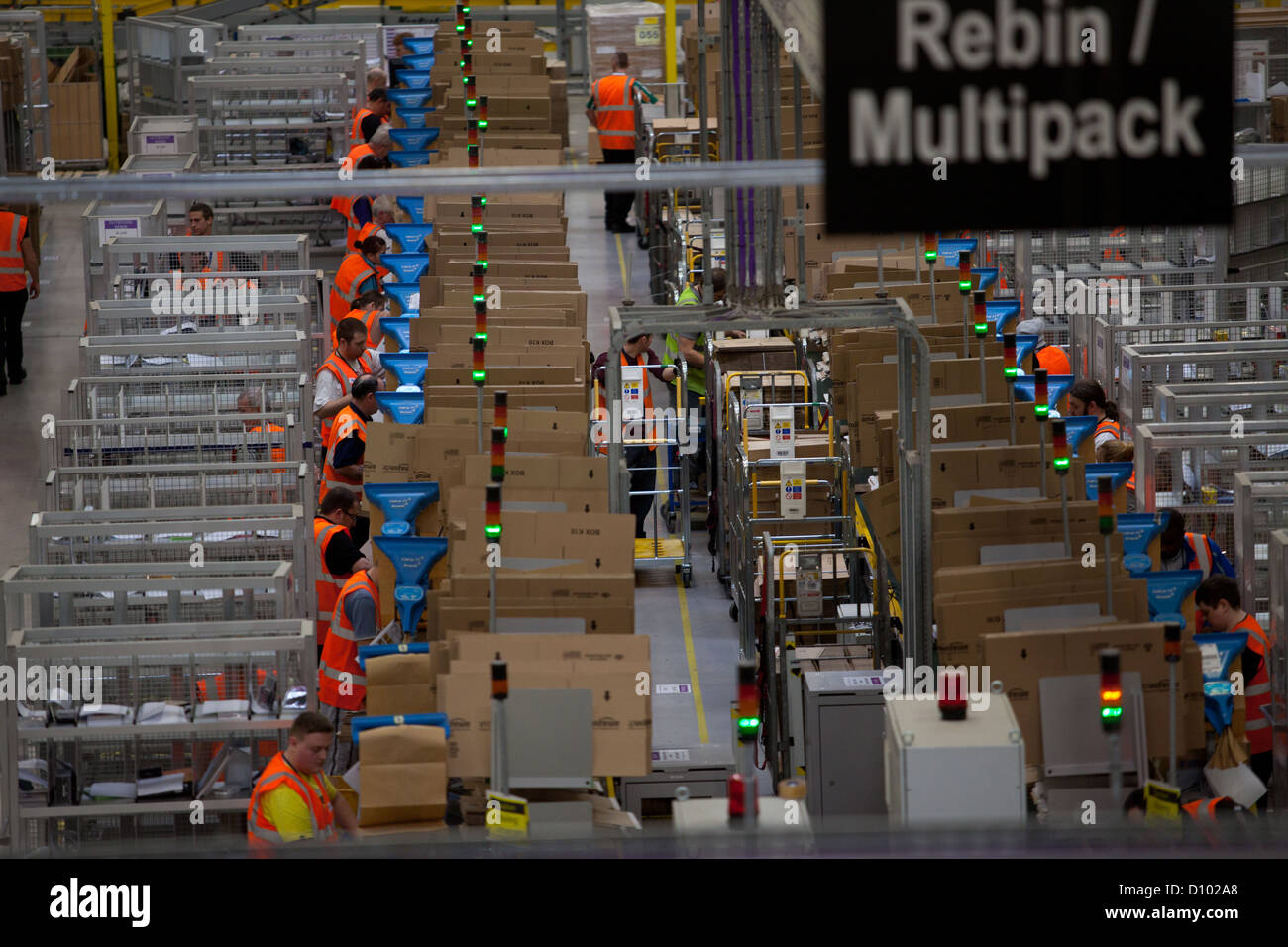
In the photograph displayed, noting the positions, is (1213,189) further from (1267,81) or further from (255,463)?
(1267,81)

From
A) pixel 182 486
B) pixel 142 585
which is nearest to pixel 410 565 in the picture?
pixel 142 585

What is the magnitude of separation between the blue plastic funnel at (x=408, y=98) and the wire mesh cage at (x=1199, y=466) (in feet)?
43.6

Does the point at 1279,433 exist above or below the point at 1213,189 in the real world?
below

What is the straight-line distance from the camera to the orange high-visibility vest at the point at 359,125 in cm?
2029

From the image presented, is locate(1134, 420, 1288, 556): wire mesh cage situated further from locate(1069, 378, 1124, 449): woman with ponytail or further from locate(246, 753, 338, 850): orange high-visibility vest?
locate(246, 753, 338, 850): orange high-visibility vest

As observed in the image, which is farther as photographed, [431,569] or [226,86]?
[226,86]

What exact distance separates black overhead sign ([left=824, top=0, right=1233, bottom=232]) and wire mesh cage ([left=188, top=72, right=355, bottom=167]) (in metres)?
16.6

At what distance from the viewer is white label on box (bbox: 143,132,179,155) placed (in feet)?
61.4

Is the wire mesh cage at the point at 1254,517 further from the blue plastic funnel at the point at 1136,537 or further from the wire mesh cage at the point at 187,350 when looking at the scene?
the wire mesh cage at the point at 187,350

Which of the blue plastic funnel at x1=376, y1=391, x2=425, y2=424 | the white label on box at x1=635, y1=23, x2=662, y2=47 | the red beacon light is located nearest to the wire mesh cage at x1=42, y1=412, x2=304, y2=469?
the blue plastic funnel at x1=376, y1=391, x2=425, y2=424

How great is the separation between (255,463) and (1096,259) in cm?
798

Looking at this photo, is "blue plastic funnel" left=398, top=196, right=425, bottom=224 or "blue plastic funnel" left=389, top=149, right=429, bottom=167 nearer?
"blue plastic funnel" left=398, top=196, right=425, bottom=224
